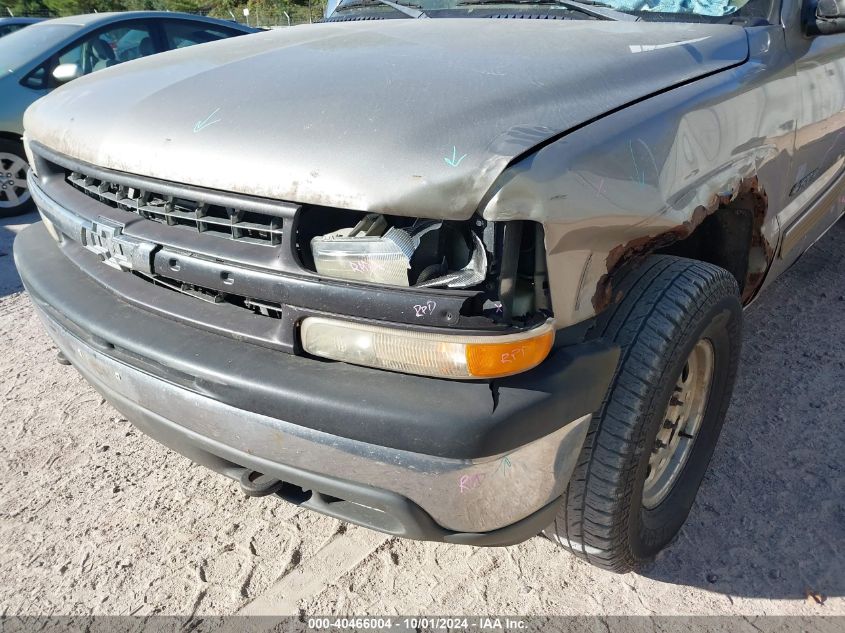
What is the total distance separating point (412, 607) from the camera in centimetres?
201

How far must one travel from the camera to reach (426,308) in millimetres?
1477

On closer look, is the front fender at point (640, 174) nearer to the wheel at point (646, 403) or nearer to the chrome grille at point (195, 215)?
the wheel at point (646, 403)

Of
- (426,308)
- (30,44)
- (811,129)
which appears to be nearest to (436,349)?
(426,308)

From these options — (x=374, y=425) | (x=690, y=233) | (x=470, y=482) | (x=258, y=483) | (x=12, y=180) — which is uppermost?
(x=690, y=233)

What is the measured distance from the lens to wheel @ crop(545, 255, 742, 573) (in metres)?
1.70

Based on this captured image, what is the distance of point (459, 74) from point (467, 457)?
1004mm

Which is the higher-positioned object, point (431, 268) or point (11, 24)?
point (431, 268)

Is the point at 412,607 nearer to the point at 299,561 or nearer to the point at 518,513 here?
the point at 299,561

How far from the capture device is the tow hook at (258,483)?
→ 181cm

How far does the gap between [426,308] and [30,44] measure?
20.8 ft

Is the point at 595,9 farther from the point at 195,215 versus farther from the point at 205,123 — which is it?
the point at 195,215

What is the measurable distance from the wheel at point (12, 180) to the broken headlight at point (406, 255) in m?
5.34

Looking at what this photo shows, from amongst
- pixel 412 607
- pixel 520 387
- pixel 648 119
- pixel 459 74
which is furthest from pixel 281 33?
pixel 412 607

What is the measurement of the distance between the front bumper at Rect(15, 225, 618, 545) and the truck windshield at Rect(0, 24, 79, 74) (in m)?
5.36
